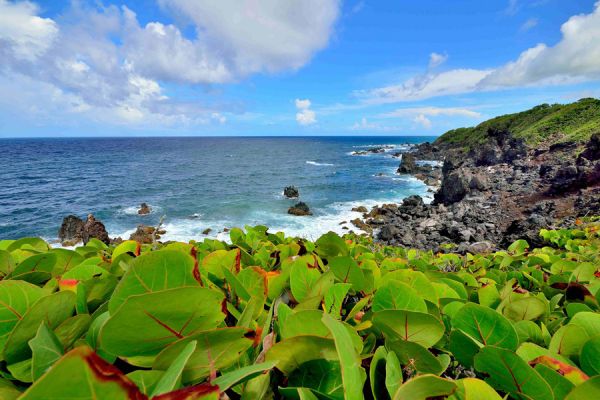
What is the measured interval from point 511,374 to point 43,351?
40.3 inches

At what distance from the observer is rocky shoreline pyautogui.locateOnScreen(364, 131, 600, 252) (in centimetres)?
1453

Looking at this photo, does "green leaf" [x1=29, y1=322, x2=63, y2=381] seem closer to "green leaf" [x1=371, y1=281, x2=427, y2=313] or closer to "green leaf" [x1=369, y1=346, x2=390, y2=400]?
"green leaf" [x1=369, y1=346, x2=390, y2=400]

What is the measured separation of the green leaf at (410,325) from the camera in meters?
0.82

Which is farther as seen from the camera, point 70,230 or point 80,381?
point 70,230

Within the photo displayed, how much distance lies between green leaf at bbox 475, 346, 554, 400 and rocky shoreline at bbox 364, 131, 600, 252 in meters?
9.64

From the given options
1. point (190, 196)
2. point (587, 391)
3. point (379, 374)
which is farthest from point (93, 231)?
point (587, 391)

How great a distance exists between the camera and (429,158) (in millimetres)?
63375

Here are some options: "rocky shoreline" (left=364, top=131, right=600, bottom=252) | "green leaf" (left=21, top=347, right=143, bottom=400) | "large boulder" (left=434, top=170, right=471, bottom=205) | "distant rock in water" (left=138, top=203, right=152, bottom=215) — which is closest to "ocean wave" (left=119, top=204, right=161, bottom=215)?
"distant rock in water" (left=138, top=203, right=152, bottom=215)

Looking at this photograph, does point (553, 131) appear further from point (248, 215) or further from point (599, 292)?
point (599, 292)

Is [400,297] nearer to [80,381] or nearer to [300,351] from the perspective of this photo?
[300,351]

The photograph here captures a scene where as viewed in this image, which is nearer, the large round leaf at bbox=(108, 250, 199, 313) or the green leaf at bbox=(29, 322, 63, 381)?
the green leaf at bbox=(29, 322, 63, 381)

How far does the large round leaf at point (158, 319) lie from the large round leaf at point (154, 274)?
0.42ft

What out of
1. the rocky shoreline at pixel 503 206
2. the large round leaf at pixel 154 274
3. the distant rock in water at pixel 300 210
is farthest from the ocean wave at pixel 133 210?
the large round leaf at pixel 154 274

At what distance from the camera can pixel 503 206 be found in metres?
19.4
